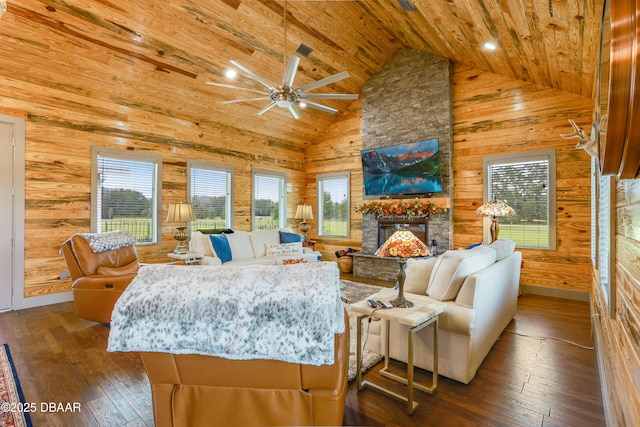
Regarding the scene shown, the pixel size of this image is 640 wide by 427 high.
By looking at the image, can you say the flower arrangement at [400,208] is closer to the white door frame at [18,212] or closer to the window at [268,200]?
the window at [268,200]

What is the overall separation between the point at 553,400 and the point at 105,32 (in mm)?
6002

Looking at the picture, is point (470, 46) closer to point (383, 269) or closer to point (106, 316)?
point (383, 269)

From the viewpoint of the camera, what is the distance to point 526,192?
17.4 ft

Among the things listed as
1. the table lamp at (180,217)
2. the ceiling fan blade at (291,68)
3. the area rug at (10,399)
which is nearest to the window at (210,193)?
the table lamp at (180,217)

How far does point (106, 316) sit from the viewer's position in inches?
139

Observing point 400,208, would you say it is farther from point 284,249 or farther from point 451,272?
point 451,272

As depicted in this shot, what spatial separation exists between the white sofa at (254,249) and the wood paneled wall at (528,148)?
305cm

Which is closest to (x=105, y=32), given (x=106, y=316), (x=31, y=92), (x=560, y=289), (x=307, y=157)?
(x=31, y=92)

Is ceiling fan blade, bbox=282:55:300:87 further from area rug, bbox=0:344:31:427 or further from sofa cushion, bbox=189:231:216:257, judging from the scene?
area rug, bbox=0:344:31:427

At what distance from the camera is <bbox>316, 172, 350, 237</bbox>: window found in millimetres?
7633

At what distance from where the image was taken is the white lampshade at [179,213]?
5.13 meters

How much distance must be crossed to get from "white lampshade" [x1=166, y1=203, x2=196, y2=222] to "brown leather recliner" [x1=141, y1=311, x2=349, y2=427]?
3985 mm

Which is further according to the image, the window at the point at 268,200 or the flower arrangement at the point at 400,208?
the window at the point at 268,200

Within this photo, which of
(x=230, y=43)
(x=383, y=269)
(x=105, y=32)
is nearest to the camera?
(x=105, y=32)
